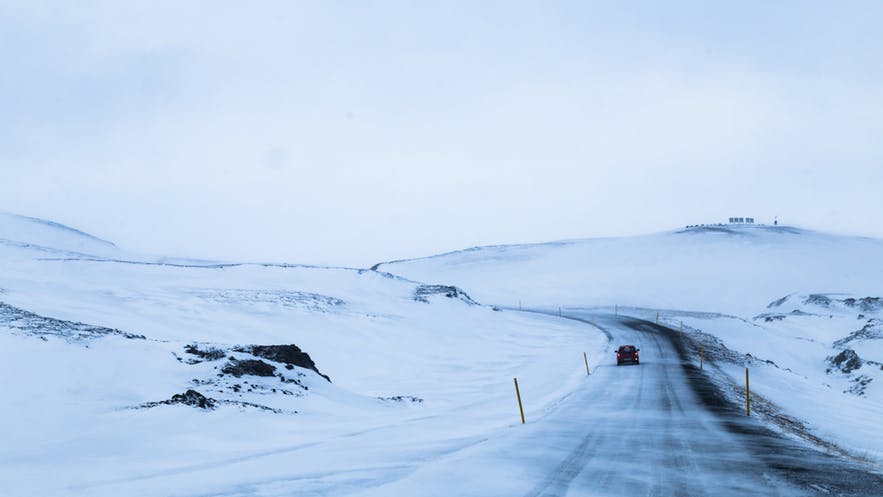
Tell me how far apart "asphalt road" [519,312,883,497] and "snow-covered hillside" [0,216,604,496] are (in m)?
2.40

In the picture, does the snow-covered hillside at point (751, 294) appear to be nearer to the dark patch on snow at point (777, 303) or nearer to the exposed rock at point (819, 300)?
the exposed rock at point (819, 300)

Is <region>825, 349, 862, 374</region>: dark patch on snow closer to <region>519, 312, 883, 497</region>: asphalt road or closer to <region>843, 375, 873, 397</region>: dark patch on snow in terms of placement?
<region>843, 375, 873, 397</region>: dark patch on snow

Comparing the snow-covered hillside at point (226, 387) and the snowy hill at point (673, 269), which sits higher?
the snowy hill at point (673, 269)

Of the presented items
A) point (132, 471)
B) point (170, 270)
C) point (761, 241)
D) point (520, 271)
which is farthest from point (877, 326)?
point (761, 241)

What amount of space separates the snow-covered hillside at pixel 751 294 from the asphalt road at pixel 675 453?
2.74 meters

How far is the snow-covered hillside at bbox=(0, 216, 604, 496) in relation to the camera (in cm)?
1234

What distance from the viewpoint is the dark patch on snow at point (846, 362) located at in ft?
150

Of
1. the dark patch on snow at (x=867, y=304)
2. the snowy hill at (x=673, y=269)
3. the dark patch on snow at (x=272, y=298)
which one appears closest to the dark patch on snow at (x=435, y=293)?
the dark patch on snow at (x=272, y=298)

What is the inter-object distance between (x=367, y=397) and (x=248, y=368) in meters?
4.04

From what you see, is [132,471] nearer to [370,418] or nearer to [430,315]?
Result: [370,418]

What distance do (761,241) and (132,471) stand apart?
15010 centimetres

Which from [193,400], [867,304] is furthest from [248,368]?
[867,304]

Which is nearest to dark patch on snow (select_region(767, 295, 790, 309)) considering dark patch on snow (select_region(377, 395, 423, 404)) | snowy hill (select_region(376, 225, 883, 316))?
snowy hill (select_region(376, 225, 883, 316))

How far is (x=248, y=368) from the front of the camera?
2080cm
